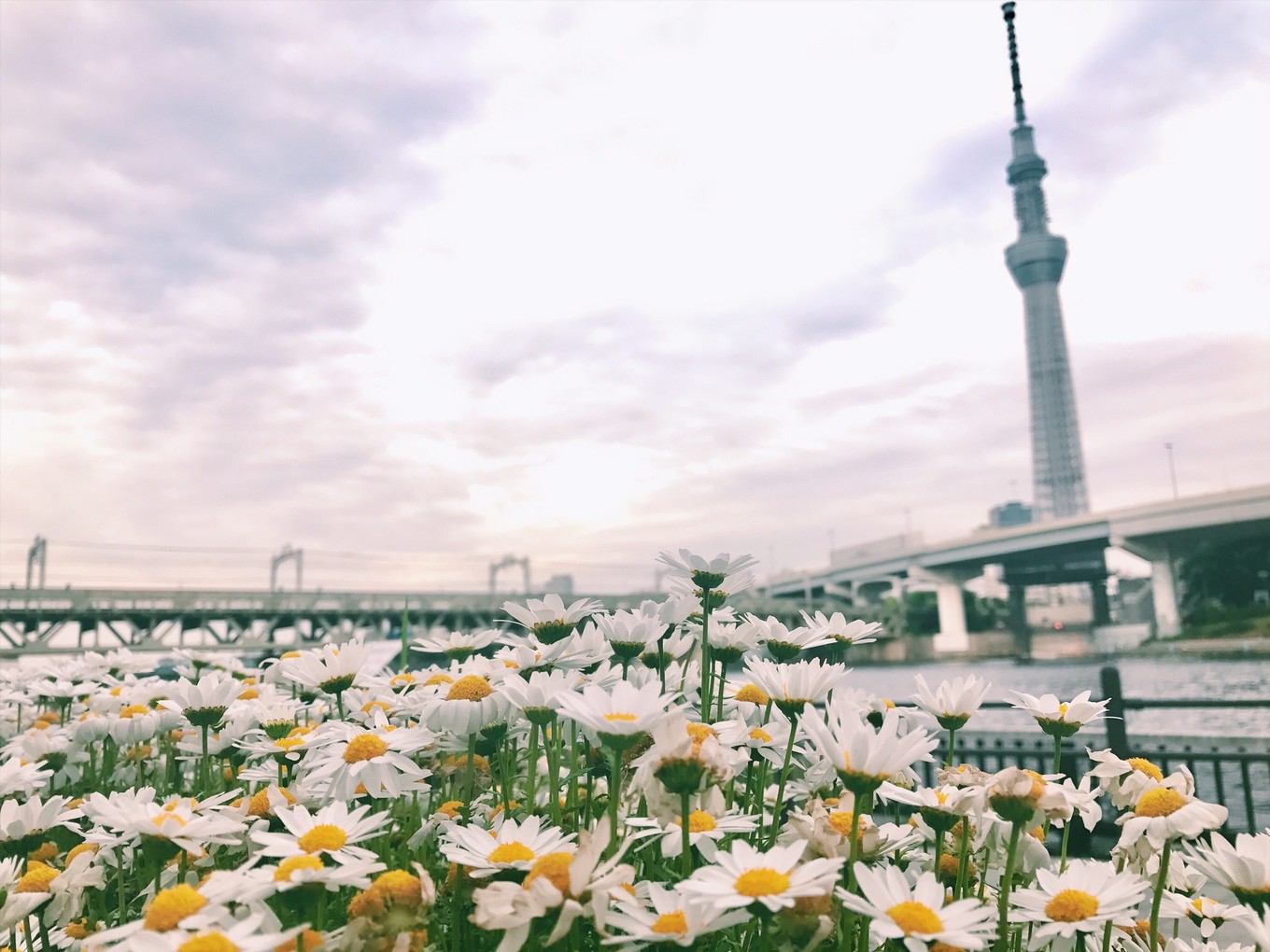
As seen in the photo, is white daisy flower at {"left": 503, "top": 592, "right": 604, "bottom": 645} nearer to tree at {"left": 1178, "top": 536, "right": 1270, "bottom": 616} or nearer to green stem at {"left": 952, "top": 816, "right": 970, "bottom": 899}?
green stem at {"left": 952, "top": 816, "right": 970, "bottom": 899}

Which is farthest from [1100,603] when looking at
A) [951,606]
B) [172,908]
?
[172,908]

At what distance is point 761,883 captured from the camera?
58.4 inches

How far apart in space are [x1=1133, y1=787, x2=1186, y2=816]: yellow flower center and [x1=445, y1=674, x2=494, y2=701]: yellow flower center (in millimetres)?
1618

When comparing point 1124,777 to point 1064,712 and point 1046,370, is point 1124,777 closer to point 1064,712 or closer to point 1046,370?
point 1064,712

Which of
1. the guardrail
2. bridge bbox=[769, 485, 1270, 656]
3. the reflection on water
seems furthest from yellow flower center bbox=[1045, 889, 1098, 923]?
bridge bbox=[769, 485, 1270, 656]

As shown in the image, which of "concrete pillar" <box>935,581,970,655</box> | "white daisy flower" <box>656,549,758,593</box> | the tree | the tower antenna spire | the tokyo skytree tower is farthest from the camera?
the tower antenna spire

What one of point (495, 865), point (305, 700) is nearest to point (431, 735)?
point (495, 865)

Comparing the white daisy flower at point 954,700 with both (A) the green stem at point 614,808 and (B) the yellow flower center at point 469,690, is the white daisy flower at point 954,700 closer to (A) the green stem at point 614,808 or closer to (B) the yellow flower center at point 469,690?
(A) the green stem at point 614,808

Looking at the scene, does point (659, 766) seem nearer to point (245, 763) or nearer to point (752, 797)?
point (752, 797)

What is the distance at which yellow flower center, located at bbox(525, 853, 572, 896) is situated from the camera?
1.56 m

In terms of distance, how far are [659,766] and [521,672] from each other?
0.99m

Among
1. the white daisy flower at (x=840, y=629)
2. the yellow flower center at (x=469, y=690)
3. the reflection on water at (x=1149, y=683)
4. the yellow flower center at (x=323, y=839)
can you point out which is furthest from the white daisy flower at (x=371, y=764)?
the reflection on water at (x=1149, y=683)

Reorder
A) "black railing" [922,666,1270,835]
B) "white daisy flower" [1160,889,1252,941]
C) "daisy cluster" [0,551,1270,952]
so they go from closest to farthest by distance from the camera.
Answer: "daisy cluster" [0,551,1270,952]
"white daisy flower" [1160,889,1252,941]
"black railing" [922,666,1270,835]

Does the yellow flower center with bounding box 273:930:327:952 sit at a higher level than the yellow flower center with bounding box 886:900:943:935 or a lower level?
higher
